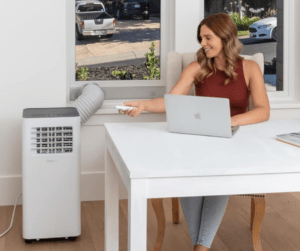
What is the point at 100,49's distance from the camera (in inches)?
153

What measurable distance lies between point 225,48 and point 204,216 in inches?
38.9

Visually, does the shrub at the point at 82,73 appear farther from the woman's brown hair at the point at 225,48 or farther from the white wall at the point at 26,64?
the woman's brown hair at the point at 225,48

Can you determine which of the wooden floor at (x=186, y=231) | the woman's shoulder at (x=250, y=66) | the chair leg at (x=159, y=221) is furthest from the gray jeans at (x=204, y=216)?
the woman's shoulder at (x=250, y=66)

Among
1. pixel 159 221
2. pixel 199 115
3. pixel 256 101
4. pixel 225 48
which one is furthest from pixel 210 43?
pixel 159 221

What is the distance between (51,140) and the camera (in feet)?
9.48

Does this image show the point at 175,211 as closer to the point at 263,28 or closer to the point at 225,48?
the point at 225,48

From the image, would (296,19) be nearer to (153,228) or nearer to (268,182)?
(153,228)

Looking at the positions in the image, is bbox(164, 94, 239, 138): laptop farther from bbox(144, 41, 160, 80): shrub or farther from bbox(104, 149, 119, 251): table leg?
bbox(144, 41, 160, 80): shrub

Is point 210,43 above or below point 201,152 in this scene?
above

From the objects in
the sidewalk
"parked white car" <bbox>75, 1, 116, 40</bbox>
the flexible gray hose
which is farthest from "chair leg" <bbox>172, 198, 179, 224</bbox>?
"parked white car" <bbox>75, 1, 116, 40</bbox>

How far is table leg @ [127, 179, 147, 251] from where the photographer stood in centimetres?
154

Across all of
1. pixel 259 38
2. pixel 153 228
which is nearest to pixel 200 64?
pixel 153 228

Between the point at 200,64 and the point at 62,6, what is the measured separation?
110cm

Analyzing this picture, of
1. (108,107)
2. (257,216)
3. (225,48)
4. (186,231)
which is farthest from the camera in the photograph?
(108,107)
